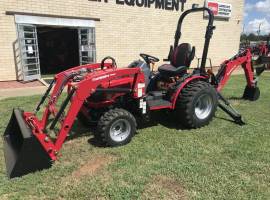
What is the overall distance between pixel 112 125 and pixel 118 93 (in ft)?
1.98

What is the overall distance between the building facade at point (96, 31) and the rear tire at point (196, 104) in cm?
751

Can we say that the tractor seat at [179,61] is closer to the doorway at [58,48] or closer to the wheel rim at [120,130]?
the wheel rim at [120,130]

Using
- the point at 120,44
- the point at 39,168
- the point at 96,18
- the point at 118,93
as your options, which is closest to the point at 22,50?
the point at 96,18

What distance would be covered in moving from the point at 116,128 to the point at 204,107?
1.88 m

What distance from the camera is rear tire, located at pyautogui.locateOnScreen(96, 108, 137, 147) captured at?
4262 mm

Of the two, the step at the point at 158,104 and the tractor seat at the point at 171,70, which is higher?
the tractor seat at the point at 171,70

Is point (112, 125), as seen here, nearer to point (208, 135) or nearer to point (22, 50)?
point (208, 135)

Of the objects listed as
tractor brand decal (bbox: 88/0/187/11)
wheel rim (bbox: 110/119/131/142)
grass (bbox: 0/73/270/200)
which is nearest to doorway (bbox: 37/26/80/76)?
tractor brand decal (bbox: 88/0/187/11)

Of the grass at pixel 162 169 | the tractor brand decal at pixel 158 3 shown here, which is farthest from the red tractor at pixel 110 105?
the tractor brand decal at pixel 158 3

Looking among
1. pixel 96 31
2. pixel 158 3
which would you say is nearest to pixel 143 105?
pixel 96 31

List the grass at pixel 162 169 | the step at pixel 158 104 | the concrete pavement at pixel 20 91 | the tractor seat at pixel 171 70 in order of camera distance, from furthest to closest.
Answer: the concrete pavement at pixel 20 91
the tractor seat at pixel 171 70
the step at pixel 158 104
the grass at pixel 162 169

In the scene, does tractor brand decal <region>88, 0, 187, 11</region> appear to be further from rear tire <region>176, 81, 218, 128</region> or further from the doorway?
rear tire <region>176, 81, 218, 128</region>

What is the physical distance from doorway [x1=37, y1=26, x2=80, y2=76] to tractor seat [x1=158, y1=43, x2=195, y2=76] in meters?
13.0

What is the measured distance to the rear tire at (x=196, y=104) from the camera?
16.5ft
